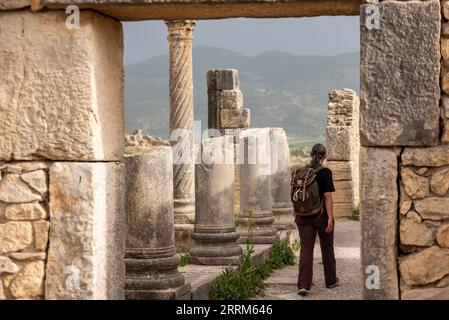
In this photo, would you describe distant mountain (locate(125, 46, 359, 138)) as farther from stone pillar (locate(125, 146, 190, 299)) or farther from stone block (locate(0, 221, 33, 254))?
stone block (locate(0, 221, 33, 254))

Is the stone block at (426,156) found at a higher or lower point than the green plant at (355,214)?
higher

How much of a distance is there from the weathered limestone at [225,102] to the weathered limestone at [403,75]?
1321cm

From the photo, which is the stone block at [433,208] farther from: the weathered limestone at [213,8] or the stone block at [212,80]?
the stone block at [212,80]

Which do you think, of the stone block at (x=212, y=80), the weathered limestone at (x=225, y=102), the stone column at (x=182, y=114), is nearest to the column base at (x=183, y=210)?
the stone column at (x=182, y=114)

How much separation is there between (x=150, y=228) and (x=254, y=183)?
485cm

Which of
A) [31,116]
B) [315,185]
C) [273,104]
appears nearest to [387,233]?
[31,116]

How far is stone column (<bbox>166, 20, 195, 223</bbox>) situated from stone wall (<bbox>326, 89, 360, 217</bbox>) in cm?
338

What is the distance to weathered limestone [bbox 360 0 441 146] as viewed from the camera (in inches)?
208

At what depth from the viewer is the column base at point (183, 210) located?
50.8 feet

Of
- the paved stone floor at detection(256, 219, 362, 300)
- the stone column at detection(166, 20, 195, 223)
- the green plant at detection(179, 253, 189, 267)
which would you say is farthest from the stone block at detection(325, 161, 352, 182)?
the green plant at detection(179, 253, 189, 267)

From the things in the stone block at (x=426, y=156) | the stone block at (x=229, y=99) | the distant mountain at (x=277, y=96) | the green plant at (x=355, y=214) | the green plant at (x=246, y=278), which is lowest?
the green plant at (x=246, y=278)

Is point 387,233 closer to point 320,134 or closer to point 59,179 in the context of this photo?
point 59,179

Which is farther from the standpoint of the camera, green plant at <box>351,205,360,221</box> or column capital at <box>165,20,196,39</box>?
green plant at <box>351,205,360,221</box>
